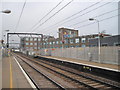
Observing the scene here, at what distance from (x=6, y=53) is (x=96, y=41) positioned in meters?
27.7

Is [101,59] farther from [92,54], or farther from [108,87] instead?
[108,87]

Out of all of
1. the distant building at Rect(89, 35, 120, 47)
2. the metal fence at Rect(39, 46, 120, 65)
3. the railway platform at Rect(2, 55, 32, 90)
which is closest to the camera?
the railway platform at Rect(2, 55, 32, 90)

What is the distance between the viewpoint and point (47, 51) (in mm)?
41375

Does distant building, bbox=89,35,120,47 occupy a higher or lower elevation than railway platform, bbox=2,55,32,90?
higher

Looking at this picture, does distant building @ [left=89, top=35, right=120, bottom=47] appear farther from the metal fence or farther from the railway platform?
the railway platform

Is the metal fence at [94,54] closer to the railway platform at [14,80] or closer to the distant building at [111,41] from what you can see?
the distant building at [111,41]

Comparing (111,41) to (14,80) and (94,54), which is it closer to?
(94,54)

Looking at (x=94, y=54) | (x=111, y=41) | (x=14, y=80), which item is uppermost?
(x=111, y=41)

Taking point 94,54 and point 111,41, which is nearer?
point 94,54

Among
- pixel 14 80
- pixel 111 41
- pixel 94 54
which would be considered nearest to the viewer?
pixel 14 80

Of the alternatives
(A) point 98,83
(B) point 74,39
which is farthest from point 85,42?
(A) point 98,83

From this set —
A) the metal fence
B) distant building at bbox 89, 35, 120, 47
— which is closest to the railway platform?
the metal fence

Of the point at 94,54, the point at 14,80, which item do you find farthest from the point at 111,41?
the point at 14,80

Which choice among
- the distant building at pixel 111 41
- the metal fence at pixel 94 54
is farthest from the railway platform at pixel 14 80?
the distant building at pixel 111 41
